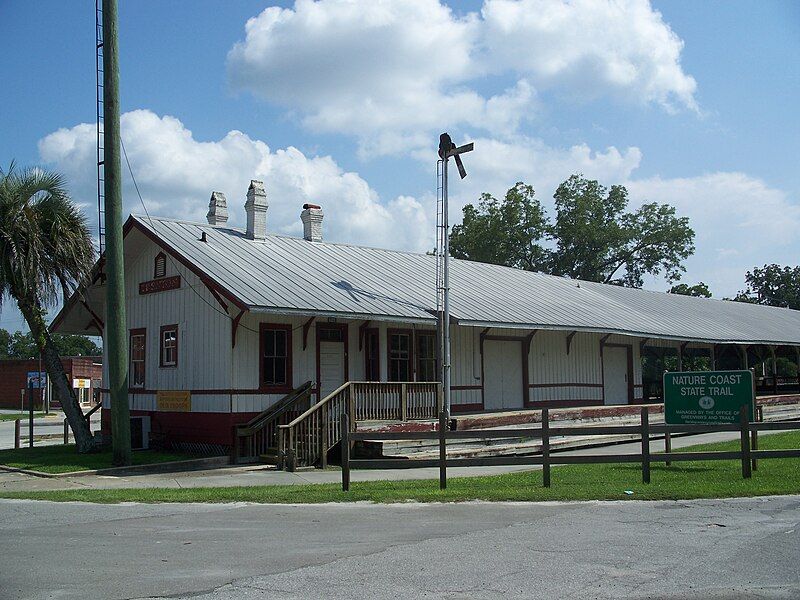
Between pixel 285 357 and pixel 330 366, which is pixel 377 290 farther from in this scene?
pixel 285 357

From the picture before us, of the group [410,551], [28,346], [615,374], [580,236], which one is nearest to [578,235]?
[580,236]

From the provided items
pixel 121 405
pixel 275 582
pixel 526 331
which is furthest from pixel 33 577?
pixel 526 331

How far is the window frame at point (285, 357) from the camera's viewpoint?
20.6 metres

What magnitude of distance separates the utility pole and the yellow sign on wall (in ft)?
8.83

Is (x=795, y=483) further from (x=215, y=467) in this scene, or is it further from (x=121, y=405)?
(x=121, y=405)

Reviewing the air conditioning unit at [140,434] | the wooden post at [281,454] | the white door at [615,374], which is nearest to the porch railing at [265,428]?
the wooden post at [281,454]

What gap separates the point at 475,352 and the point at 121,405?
10.6 metres

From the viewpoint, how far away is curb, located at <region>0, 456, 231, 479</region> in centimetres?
1783

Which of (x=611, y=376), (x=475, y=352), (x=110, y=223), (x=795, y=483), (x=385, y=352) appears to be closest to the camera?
(x=795, y=483)

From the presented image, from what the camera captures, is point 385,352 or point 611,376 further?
point 611,376

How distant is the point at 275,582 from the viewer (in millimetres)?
7629

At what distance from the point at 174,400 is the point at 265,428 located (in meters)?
3.09

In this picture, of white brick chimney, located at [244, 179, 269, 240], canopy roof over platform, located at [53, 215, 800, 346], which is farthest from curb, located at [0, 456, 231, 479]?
white brick chimney, located at [244, 179, 269, 240]

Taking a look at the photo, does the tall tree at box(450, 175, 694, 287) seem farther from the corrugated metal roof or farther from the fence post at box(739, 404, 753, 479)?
the fence post at box(739, 404, 753, 479)
